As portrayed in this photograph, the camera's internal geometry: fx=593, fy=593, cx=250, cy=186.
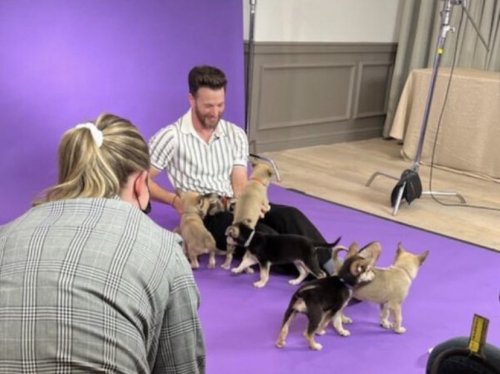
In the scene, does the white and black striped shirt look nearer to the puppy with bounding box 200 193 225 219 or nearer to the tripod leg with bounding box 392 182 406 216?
the puppy with bounding box 200 193 225 219

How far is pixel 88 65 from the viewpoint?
3.14 metres

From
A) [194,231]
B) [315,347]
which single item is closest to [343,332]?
[315,347]

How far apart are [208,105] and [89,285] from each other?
1.70 m

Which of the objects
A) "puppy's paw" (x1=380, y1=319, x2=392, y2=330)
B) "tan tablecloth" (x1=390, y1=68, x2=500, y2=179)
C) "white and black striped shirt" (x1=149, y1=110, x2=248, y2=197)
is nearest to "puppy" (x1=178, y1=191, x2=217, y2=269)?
"white and black striped shirt" (x1=149, y1=110, x2=248, y2=197)

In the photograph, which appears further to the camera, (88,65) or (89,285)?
(88,65)

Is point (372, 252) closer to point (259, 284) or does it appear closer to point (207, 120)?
point (259, 284)

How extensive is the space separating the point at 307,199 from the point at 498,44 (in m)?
2.46

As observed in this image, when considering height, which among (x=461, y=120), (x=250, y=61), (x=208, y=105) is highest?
(x=208, y=105)

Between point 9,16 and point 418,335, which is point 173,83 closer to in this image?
point 9,16

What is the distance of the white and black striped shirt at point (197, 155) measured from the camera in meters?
2.67

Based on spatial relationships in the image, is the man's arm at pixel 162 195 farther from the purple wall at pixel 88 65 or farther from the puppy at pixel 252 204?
the purple wall at pixel 88 65

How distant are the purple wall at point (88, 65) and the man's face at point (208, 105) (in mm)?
688

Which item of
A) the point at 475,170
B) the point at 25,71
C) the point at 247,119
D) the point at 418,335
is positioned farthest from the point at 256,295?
the point at 475,170

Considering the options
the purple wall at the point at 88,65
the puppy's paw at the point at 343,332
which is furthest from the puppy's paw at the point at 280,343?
the purple wall at the point at 88,65
